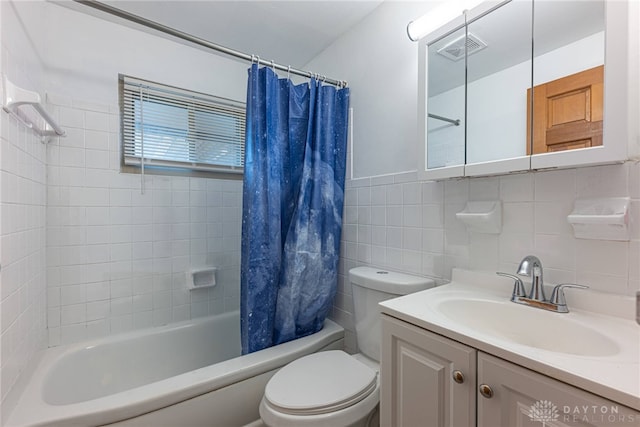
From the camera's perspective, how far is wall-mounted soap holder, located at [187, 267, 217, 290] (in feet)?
6.40

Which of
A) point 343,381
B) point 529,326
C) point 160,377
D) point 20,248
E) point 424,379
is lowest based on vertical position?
point 160,377

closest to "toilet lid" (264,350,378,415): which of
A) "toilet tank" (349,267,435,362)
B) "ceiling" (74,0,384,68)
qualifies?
"toilet tank" (349,267,435,362)

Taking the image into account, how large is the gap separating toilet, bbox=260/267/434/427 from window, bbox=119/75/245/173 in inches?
54.4

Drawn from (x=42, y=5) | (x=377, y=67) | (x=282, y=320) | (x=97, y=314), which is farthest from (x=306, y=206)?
(x=42, y=5)

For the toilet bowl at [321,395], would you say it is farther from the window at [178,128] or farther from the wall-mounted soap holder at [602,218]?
the window at [178,128]

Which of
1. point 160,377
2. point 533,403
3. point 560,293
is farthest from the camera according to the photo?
point 160,377

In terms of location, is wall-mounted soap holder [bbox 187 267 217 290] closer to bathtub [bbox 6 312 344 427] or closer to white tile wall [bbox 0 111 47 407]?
bathtub [bbox 6 312 344 427]

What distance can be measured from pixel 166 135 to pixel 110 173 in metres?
0.42

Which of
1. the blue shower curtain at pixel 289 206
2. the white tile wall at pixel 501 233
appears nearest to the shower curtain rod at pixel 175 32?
the blue shower curtain at pixel 289 206

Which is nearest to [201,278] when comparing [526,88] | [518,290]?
[518,290]

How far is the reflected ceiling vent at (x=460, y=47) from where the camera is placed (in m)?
1.08

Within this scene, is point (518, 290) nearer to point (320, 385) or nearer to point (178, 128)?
point (320, 385)

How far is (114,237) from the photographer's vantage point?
172 centimetres

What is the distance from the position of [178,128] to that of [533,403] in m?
2.22
